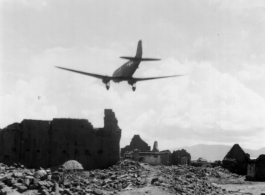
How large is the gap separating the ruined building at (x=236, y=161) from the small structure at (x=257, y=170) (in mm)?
6233

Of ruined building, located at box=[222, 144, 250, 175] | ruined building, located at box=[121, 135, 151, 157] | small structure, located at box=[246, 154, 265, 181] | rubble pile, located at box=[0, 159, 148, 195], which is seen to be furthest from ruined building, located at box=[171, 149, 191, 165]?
rubble pile, located at box=[0, 159, 148, 195]

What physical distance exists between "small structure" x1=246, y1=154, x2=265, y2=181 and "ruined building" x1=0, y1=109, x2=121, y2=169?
1845 centimetres

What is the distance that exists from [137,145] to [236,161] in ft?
52.0

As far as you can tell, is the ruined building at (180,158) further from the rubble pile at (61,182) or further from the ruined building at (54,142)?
the rubble pile at (61,182)

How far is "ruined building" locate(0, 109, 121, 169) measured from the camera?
3195cm

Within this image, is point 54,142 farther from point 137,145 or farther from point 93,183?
point 137,145

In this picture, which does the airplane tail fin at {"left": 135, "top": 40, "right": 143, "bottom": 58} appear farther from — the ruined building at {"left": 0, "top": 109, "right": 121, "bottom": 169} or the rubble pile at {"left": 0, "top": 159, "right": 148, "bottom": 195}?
the rubble pile at {"left": 0, "top": 159, "right": 148, "bottom": 195}

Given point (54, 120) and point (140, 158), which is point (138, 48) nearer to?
→ point (54, 120)

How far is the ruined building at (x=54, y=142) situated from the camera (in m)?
32.0

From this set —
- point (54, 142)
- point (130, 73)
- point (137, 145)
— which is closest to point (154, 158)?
point (137, 145)

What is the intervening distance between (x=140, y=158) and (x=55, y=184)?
91.1 ft

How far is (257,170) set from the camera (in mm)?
40406

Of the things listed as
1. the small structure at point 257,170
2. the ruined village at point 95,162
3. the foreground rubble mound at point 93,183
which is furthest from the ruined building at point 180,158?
the foreground rubble mound at point 93,183

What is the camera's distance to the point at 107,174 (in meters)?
26.8
